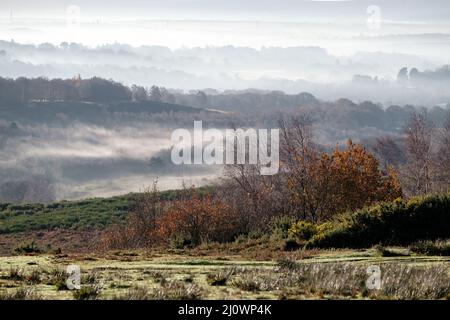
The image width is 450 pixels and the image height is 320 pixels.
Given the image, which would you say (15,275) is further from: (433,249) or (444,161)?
(444,161)

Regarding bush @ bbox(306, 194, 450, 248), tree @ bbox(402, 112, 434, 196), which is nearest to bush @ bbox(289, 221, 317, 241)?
bush @ bbox(306, 194, 450, 248)

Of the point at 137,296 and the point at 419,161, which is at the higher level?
the point at 137,296

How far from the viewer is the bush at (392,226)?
22.8m

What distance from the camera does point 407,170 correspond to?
68.9m

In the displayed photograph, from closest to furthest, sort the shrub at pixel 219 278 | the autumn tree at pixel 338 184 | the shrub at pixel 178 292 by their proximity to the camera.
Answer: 1. the shrub at pixel 178 292
2. the shrub at pixel 219 278
3. the autumn tree at pixel 338 184

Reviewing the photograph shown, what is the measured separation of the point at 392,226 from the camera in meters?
23.4

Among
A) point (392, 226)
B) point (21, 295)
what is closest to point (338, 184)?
point (392, 226)

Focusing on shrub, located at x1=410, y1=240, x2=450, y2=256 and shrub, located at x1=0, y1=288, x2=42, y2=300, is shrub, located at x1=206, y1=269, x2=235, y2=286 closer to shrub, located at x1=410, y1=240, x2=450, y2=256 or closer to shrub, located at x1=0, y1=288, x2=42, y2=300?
shrub, located at x1=0, y1=288, x2=42, y2=300

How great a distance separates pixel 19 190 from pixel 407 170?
426 ft

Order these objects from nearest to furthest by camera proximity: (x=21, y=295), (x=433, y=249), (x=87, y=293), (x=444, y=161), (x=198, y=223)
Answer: (x=21, y=295)
(x=87, y=293)
(x=433, y=249)
(x=198, y=223)
(x=444, y=161)

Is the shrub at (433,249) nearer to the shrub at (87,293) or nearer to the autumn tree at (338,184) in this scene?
the shrub at (87,293)

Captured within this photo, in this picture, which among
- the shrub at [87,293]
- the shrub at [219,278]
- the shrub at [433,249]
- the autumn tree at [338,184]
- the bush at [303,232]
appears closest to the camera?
the shrub at [87,293]

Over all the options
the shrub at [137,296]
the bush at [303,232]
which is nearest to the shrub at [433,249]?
the bush at [303,232]
